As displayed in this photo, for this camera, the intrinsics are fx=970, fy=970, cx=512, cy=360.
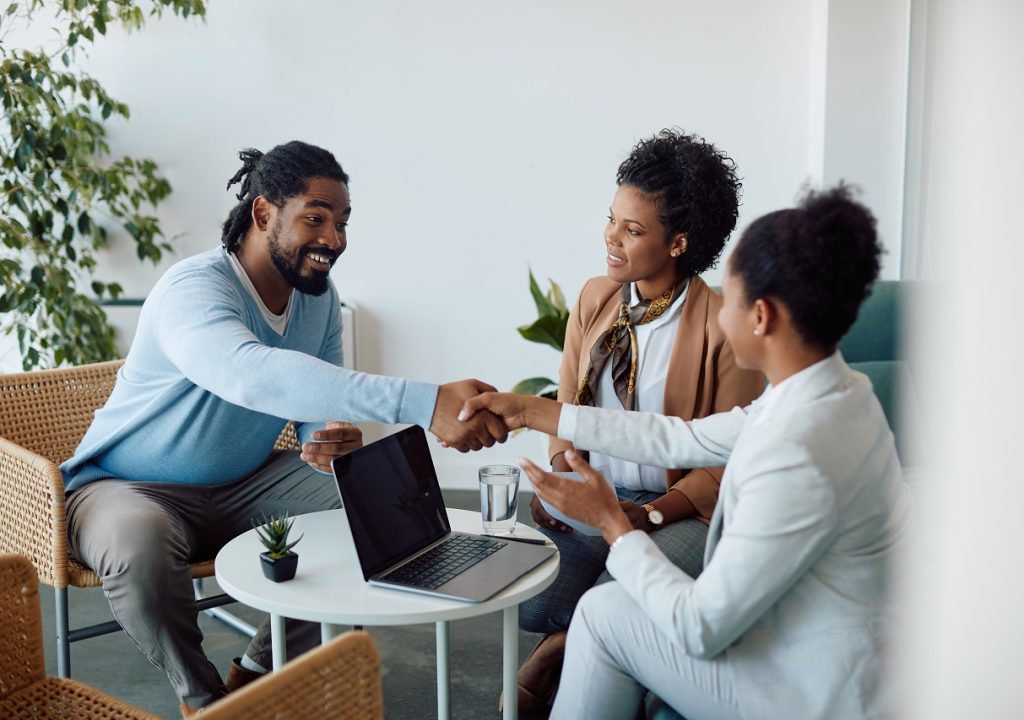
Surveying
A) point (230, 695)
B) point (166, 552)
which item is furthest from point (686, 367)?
point (230, 695)

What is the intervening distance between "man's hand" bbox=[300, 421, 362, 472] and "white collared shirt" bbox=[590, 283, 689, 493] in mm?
542

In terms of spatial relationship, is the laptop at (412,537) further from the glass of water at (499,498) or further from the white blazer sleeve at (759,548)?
the white blazer sleeve at (759,548)

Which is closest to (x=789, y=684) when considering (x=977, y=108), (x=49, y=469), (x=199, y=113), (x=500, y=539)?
(x=500, y=539)

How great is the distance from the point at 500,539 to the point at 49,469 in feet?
3.04

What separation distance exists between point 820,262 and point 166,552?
1.38 meters

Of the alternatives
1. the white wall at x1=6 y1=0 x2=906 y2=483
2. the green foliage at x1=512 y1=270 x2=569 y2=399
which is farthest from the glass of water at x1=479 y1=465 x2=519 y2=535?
the white wall at x1=6 y1=0 x2=906 y2=483

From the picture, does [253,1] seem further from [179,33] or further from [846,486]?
[846,486]

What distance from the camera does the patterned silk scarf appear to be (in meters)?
2.13

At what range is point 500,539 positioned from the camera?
1.77 m

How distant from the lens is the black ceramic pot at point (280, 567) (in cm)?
157

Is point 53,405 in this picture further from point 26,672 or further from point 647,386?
point 647,386

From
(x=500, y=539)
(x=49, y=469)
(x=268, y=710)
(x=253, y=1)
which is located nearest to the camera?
(x=268, y=710)

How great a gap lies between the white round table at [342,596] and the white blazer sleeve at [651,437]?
215mm

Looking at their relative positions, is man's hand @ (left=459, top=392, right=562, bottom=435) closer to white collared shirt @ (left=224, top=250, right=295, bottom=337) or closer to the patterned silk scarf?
the patterned silk scarf
